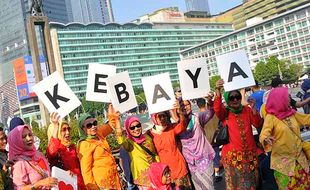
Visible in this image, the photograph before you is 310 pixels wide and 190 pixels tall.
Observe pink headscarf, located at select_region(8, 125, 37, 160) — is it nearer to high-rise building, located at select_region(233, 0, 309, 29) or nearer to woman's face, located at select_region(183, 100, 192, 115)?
woman's face, located at select_region(183, 100, 192, 115)

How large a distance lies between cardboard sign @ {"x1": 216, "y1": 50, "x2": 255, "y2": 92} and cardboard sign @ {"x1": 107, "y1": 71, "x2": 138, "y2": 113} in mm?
1228

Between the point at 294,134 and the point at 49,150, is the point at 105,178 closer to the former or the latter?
the point at 49,150

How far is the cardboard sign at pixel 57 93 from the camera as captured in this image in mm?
5645

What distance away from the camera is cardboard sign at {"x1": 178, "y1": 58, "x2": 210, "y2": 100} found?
18.8 feet

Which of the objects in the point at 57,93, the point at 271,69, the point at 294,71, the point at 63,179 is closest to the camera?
the point at 63,179

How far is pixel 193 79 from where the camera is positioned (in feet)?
19.0

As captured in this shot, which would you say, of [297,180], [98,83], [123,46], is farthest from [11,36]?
[297,180]

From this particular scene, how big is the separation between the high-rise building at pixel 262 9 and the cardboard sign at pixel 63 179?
414 ft

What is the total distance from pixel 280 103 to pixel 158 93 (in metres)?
1.57

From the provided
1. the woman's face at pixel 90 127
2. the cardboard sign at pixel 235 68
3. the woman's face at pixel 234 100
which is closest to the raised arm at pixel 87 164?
the woman's face at pixel 90 127

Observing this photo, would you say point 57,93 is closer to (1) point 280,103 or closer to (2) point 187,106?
(2) point 187,106

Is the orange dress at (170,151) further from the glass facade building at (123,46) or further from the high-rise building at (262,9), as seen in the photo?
the high-rise building at (262,9)

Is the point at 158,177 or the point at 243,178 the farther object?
the point at 243,178

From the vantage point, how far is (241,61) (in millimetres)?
5867
